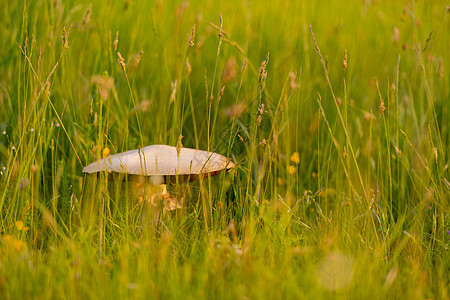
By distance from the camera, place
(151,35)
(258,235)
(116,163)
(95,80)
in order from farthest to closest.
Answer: (151,35)
(95,80)
(116,163)
(258,235)

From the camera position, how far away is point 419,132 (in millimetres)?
2592

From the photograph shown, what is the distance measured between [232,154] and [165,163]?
1.30 feet

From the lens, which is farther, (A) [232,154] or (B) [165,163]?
(A) [232,154]

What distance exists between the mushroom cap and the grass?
6 centimetres

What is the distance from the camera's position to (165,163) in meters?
2.03

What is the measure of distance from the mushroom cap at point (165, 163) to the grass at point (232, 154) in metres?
0.06

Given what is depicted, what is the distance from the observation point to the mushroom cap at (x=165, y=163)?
200 centimetres

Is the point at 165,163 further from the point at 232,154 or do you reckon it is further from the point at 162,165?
the point at 232,154

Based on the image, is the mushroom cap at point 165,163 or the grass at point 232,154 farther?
the mushroom cap at point 165,163

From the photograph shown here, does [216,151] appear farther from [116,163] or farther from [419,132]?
[419,132]

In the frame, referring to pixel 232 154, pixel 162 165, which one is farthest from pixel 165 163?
pixel 232 154

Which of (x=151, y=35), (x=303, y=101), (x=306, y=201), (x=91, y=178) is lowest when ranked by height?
(x=306, y=201)

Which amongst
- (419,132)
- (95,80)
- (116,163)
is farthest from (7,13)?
(419,132)

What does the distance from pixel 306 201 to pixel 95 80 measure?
1.17 m
